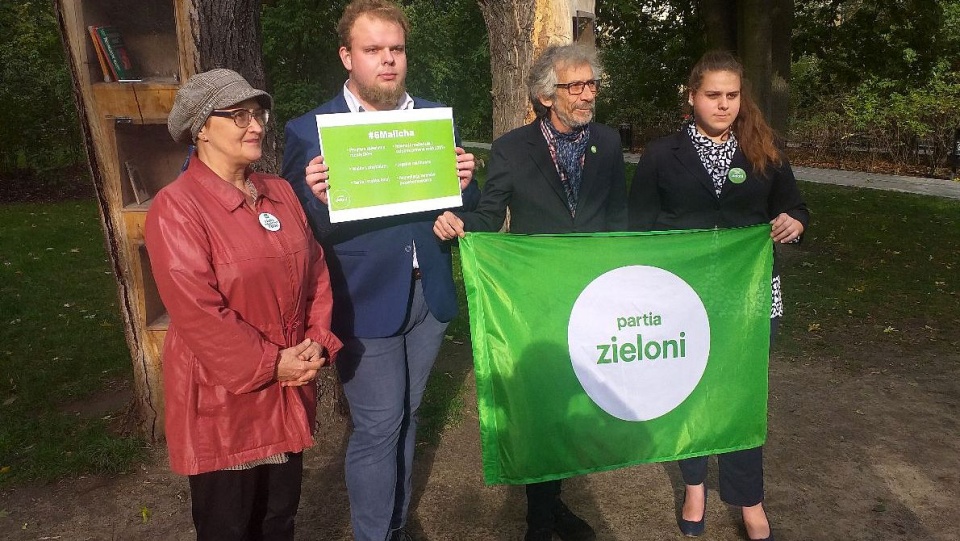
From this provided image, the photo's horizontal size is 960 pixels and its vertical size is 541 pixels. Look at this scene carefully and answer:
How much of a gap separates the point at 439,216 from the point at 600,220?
75cm

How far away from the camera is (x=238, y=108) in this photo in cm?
242

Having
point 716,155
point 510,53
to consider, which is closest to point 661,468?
point 716,155

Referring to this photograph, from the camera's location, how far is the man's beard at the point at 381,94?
2.80 meters

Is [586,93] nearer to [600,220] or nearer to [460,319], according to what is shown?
[600,220]

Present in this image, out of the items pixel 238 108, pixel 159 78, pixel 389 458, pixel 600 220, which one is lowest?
pixel 389 458

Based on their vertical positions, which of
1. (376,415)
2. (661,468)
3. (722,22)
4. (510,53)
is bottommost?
(661,468)

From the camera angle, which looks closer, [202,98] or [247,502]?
[202,98]

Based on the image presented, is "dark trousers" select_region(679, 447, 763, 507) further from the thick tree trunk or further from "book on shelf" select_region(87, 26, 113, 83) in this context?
"book on shelf" select_region(87, 26, 113, 83)

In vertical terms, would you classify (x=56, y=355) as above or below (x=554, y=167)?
below

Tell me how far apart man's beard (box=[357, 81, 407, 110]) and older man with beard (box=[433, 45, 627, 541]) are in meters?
0.52

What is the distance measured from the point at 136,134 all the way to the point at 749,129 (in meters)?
3.44

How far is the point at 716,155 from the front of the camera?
3191 millimetres

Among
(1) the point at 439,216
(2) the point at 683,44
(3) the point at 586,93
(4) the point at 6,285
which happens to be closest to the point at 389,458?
(1) the point at 439,216

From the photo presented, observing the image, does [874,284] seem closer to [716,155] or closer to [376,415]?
[716,155]
